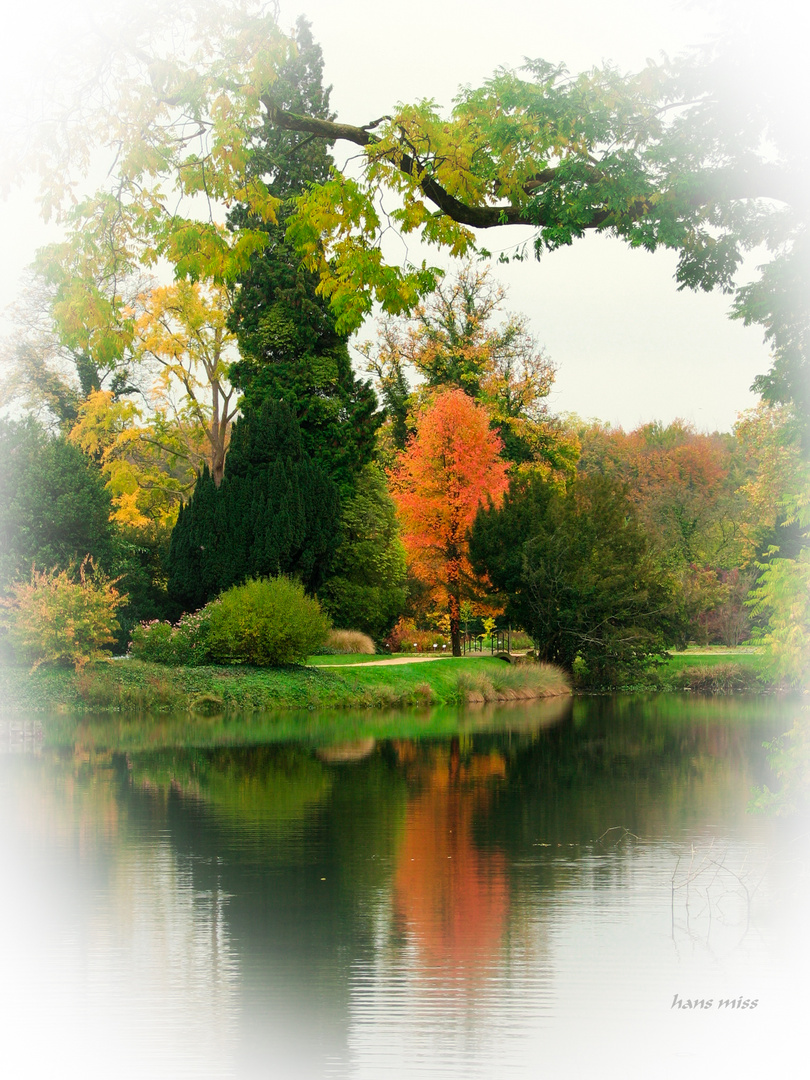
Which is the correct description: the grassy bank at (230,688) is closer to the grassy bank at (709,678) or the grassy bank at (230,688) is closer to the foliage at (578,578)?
the foliage at (578,578)

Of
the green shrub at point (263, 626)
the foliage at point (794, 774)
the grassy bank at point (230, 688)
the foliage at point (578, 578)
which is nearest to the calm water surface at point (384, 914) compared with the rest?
the foliage at point (794, 774)

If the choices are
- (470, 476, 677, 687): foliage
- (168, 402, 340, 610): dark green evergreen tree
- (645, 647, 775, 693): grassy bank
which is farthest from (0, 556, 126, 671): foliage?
(645, 647, 775, 693): grassy bank

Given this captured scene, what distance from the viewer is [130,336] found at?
765 cm

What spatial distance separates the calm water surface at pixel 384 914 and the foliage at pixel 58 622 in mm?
8640

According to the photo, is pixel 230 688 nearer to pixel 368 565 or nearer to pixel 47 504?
pixel 47 504

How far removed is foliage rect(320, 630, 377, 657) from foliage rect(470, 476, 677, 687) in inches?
155

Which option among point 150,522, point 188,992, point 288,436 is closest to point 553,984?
point 188,992

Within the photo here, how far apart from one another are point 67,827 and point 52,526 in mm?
19825

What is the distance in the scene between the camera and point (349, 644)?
107 feet

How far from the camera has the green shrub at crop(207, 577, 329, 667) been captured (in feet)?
82.3

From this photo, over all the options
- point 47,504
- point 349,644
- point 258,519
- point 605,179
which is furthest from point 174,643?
point 605,179

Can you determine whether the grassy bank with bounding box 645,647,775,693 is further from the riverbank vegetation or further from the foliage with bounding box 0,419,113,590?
the foliage with bounding box 0,419,113,590

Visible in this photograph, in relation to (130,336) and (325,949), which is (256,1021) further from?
(130,336)

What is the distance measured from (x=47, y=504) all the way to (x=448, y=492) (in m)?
13.1
